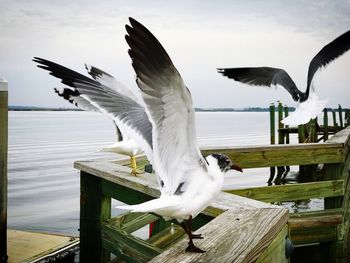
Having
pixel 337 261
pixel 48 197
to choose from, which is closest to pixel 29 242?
pixel 337 261

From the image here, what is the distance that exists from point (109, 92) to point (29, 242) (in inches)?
99.3

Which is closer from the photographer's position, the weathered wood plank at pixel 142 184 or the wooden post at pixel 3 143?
the weathered wood plank at pixel 142 184

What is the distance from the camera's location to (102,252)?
8.82 ft

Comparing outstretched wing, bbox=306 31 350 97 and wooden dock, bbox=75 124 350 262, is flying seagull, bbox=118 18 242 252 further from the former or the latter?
outstretched wing, bbox=306 31 350 97

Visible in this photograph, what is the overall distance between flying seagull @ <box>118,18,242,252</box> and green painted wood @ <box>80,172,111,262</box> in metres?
1.03

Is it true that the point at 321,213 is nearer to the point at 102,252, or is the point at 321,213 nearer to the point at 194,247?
the point at 102,252

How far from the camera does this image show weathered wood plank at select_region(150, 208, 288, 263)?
1250mm

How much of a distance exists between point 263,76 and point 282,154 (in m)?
2.95

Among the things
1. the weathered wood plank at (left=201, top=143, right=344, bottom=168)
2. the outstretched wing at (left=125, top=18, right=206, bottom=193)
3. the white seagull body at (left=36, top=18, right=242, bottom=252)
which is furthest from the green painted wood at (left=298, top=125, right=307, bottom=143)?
the outstretched wing at (left=125, top=18, right=206, bottom=193)

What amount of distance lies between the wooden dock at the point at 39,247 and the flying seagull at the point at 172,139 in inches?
95.6

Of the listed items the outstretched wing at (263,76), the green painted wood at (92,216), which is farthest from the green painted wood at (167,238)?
the outstretched wing at (263,76)

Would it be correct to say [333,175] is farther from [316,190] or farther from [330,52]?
[330,52]

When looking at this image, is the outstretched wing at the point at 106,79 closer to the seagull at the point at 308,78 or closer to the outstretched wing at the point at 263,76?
the outstretched wing at the point at 263,76

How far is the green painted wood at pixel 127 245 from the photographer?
7.03 feet
